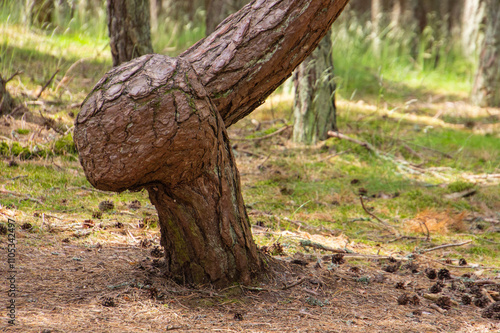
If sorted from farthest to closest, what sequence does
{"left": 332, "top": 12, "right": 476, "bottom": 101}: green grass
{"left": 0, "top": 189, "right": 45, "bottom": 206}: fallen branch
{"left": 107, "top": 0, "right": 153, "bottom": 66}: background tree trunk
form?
{"left": 332, "top": 12, "right": 476, "bottom": 101}: green grass → {"left": 107, "top": 0, "right": 153, "bottom": 66}: background tree trunk → {"left": 0, "top": 189, "right": 45, "bottom": 206}: fallen branch

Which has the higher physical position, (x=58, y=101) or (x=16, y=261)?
(x=58, y=101)

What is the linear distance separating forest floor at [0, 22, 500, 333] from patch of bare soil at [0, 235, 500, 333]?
10mm

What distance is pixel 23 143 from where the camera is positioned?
14.3 feet

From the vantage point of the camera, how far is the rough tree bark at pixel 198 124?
1.95 metres

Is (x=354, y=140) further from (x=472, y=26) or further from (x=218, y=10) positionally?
(x=472, y=26)

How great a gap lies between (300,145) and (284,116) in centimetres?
95

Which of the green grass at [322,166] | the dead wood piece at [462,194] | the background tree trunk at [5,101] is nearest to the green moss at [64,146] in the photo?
the green grass at [322,166]

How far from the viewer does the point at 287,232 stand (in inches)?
138

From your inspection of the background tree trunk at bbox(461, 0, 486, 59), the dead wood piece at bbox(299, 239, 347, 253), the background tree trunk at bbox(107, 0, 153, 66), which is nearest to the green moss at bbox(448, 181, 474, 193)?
the dead wood piece at bbox(299, 239, 347, 253)

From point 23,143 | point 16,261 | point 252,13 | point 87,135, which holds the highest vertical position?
point 252,13

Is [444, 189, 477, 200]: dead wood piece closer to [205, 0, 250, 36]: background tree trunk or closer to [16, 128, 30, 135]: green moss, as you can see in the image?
[16, 128, 30, 135]: green moss

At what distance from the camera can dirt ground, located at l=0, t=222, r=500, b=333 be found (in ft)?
6.75

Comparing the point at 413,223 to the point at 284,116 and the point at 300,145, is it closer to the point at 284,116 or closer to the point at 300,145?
the point at 300,145

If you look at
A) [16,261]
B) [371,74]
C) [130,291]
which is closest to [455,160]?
[371,74]
